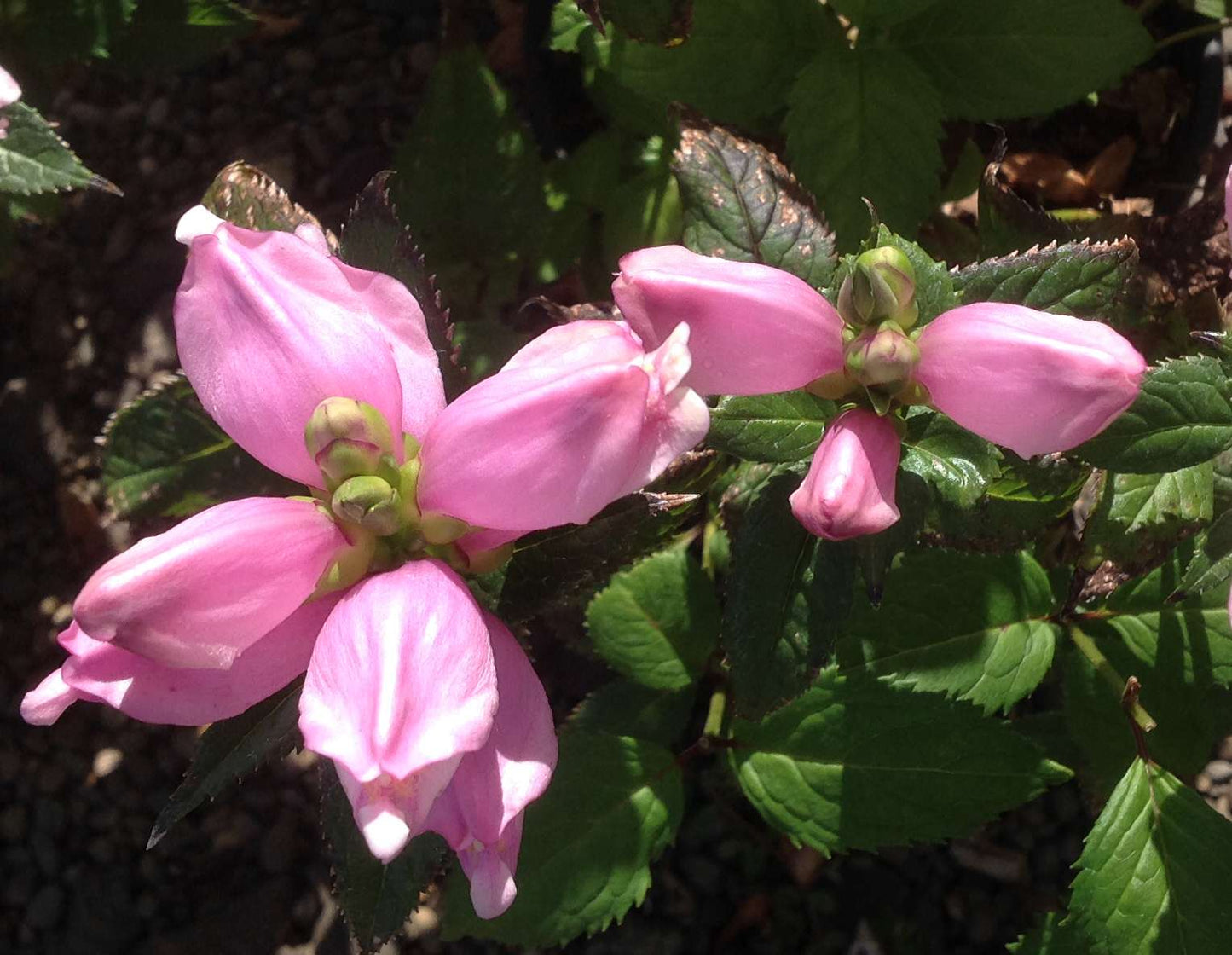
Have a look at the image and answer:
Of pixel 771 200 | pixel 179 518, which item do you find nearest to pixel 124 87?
pixel 179 518

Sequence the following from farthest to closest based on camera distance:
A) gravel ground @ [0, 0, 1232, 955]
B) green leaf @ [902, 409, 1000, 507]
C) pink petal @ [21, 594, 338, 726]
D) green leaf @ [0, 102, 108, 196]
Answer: gravel ground @ [0, 0, 1232, 955] → green leaf @ [0, 102, 108, 196] → green leaf @ [902, 409, 1000, 507] → pink petal @ [21, 594, 338, 726]

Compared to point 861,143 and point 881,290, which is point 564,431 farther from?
point 861,143

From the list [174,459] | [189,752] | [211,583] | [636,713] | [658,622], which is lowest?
[189,752]

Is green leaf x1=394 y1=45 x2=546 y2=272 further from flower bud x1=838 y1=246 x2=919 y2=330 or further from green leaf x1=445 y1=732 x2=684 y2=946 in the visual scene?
flower bud x1=838 y1=246 x2=919 y2=330

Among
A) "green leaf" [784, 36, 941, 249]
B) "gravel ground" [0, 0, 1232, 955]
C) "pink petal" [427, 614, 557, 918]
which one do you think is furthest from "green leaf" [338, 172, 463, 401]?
"gravel ground" [0, 0, 1232, 955]

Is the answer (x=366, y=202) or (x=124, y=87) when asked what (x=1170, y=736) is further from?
(x=124, y=87)

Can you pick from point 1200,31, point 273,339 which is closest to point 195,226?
point 273,339

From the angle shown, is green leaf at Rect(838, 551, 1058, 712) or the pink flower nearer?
the pink flower

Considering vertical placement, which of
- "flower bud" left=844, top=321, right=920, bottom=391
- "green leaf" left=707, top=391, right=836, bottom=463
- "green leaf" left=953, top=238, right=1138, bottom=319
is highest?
"flower bud" left=844, top=321, right=920, bottom=391
